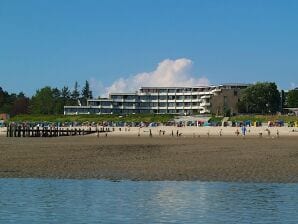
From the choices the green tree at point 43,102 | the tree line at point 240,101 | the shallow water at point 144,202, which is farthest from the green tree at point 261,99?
the shallow water at point 144,202

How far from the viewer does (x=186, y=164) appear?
2925cm

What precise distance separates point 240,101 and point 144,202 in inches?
5228

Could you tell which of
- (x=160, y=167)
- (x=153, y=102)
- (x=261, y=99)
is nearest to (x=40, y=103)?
(x=153, y=102)

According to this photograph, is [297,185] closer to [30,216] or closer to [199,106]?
[30,216]

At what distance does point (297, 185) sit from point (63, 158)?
52.4ft

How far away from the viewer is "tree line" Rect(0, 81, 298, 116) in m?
142

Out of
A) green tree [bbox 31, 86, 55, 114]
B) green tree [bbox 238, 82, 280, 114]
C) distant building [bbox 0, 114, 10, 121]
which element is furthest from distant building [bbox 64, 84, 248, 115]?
green tree [bbox 238, 82, 280, 114]

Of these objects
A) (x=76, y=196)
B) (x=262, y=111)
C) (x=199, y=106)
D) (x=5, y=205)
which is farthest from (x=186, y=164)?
(x=199, y=106)

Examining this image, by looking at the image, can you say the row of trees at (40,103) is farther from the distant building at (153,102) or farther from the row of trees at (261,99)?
the row of trees at (261,99)

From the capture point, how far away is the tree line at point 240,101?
465 ft

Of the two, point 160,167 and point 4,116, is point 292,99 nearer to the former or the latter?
point 4,116

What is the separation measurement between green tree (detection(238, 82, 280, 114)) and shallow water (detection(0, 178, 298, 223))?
121 m

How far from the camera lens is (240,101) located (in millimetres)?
148500

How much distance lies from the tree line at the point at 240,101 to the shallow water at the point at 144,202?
121 m
